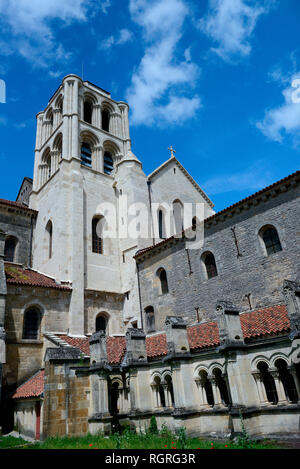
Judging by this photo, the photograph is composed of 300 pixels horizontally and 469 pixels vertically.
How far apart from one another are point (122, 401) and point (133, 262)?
986 centimetres

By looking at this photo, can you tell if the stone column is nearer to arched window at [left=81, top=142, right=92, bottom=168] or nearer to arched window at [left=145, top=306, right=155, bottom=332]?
arched window at [left=145, top=306, right=155, bottom=332]

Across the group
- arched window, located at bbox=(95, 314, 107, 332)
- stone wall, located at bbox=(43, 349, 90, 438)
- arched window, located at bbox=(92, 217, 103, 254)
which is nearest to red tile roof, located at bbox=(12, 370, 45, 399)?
stone wall, located at bbox=(43, 349, 90, 438)

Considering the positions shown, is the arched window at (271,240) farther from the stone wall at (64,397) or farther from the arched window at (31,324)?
the arched window at (31,324)

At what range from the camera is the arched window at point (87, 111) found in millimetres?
33500

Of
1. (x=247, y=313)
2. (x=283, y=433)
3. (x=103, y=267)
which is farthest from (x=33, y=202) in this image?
(x=283, y=433)

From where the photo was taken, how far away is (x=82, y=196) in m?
26.3

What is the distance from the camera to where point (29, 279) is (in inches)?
866

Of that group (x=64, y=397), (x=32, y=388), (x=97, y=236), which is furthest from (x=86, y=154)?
(x=64, y=397)

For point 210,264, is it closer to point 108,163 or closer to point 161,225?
point 161,225

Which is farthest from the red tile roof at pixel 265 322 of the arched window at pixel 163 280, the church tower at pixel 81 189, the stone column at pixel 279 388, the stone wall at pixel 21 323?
the stone wall at pixel 21 323

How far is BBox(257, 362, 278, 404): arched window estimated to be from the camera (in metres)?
12.3

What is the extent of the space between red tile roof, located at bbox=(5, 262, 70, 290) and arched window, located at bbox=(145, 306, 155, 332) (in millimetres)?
5500

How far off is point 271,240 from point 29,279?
15.0 metres

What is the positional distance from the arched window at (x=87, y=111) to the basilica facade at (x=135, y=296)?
10 centimetres
